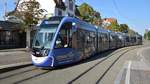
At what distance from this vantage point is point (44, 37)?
17.7m

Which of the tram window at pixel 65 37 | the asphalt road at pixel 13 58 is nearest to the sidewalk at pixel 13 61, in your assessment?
the asphalt road at pixel 13 58

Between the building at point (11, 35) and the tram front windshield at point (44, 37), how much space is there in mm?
35171

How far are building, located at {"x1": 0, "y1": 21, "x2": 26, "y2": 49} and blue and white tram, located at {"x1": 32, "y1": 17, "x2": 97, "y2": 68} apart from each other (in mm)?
34143

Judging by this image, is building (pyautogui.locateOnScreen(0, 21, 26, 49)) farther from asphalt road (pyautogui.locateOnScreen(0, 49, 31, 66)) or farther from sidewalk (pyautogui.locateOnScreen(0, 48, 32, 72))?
sidewalk (pyautogui.locateOnScreen(0, 48, 32, 72))

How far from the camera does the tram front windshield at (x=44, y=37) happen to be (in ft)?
57.1

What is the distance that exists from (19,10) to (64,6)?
66.6 ft

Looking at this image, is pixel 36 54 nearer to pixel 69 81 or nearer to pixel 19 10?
pixel 69 81

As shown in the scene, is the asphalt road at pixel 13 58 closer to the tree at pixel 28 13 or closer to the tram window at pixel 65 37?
the tram window at pixel 65 37

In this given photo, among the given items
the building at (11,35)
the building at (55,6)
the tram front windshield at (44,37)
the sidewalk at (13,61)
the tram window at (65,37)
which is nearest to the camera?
the tram front windshield at (44,37)

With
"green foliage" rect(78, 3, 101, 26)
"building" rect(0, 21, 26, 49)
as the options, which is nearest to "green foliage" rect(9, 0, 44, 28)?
"building" rect(0, 21, 26, 49)

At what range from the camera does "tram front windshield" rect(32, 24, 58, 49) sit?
17419 millimetres

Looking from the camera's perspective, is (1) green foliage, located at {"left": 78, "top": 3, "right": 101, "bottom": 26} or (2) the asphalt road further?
(1) green foliage, located at {"left": 78, "top": 3, "right": 101, "bottom": 26}

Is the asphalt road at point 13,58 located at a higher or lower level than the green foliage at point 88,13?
lower

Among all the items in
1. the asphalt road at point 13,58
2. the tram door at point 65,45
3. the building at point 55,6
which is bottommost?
the asphalt road at point 13,58
